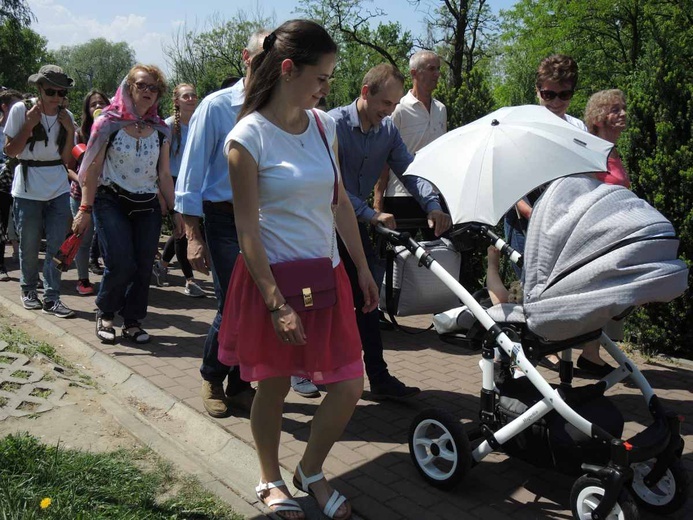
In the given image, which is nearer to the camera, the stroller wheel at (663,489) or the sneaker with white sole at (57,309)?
the stroller wheel at (663,489)

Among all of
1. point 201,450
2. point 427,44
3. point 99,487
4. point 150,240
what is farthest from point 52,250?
point 427,44

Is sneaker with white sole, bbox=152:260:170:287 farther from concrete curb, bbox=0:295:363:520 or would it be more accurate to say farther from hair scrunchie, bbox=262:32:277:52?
hair scrunchie, bbox=262:32:277:52

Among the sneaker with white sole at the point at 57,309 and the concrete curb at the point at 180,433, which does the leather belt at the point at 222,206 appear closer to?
the concrete curb at the point at 180,433

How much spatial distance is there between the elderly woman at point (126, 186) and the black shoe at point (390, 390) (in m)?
2.24

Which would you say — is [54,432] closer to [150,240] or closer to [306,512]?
[306,512]

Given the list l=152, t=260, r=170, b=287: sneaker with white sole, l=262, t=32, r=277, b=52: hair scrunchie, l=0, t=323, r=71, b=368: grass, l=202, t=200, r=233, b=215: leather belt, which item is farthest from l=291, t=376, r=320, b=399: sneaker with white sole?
l=152, t=260, r=170, b=287: sneaker with white sole

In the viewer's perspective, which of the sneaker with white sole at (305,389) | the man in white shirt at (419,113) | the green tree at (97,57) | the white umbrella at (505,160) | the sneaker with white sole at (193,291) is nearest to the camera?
the white umbrella at (505,160)

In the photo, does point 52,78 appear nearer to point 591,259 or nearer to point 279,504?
point 279,504

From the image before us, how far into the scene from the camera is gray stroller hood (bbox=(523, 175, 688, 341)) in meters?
2.83

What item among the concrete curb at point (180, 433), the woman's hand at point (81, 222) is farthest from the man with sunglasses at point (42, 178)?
the concrete curb at point (180, 433)

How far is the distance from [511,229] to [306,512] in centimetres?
256

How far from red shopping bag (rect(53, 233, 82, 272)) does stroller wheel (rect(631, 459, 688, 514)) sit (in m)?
4.40

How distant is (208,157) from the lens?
392 centimetres

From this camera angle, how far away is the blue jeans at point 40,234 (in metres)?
6.68
